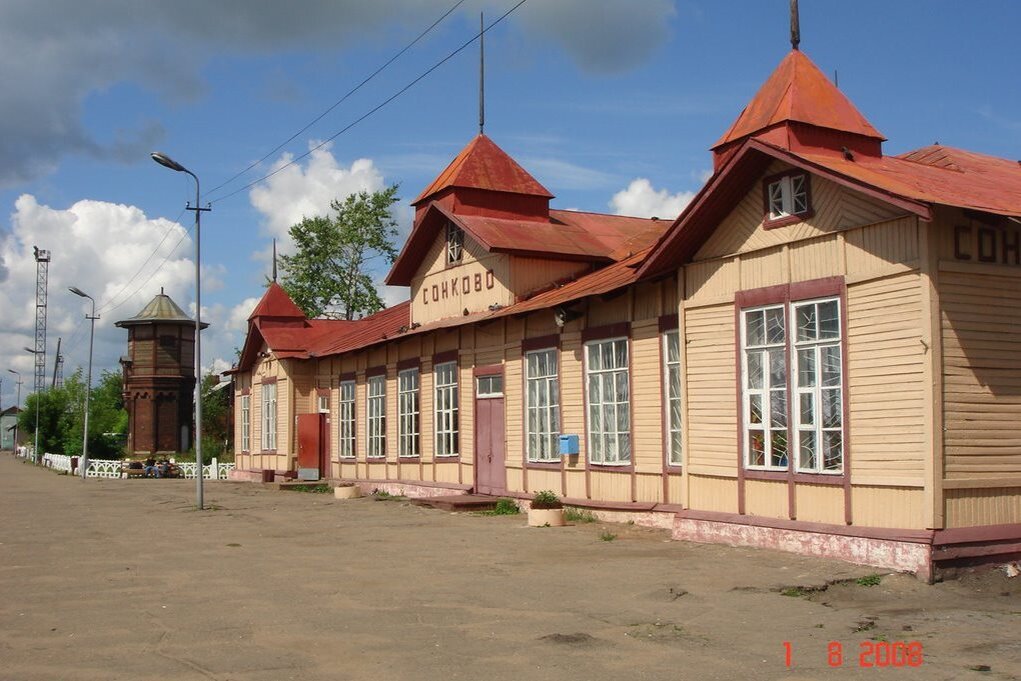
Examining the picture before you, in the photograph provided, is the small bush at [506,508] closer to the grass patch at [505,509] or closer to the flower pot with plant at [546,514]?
the grass patch at [505,509]

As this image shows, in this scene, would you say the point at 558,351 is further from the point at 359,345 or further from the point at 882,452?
the point at 359,345

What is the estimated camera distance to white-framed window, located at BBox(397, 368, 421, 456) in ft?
82.1

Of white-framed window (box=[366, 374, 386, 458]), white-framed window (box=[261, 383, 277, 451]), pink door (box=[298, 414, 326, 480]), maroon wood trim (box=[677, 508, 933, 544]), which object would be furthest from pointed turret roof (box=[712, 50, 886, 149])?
white-framed window (box=[261, 383, 277, 451])

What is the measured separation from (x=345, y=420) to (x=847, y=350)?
1961cm

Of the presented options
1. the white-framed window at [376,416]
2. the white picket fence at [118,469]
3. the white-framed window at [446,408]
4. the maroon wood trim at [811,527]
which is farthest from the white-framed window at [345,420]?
the maroon wood trim at [811,527]

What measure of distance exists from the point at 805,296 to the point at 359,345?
1632 centimetres

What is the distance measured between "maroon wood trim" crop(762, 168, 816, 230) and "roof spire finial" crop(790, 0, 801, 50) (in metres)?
3.01

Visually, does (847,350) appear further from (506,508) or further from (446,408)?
(446,408)

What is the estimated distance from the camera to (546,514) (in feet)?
55.9

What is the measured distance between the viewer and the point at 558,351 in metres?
18.8

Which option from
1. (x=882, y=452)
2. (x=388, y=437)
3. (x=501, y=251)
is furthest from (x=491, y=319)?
(x=882, y=452)

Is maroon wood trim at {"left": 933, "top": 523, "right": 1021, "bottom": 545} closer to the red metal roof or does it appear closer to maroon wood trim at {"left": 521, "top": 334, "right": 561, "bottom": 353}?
maroon wood trim at {"left": 521, "top": 334, "right": 561, "bottom": 353}

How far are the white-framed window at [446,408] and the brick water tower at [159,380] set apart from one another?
4072 centimetres
